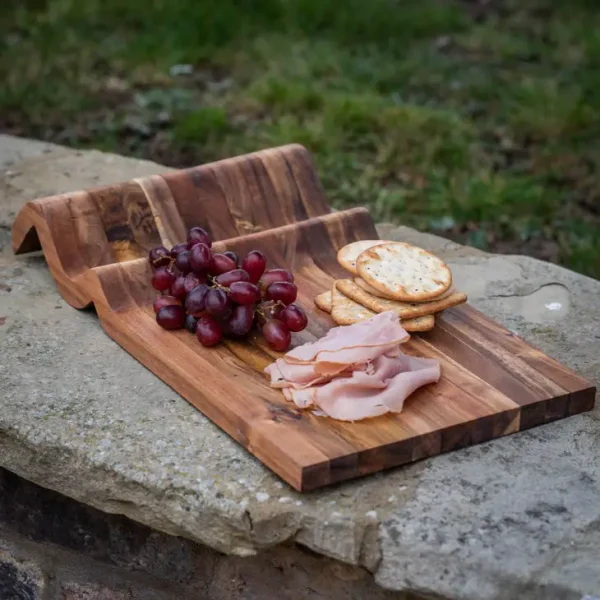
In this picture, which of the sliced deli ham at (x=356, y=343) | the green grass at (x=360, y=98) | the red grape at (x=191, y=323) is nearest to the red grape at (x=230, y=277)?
the red grape at (x=191, y=323)

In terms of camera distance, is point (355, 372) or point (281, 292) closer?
point (355, 372)

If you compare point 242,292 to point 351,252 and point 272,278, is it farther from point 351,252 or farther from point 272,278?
point 351,252

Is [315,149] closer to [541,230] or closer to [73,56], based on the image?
[541,230]

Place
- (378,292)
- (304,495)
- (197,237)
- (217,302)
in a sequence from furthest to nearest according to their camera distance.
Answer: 1. (197,237)
2. (378,292)
3. (217,302)
4. (304,495)

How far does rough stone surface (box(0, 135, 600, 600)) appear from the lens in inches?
70.5

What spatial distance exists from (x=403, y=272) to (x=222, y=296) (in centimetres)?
41

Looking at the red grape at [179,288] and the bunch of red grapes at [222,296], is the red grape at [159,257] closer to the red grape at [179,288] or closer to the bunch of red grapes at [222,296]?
the bunch of red grapes at [222,296]

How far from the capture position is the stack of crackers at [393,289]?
7.58 feet

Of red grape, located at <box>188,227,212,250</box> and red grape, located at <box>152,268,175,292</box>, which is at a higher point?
red grape, located at <box>188,227,212,250</box>

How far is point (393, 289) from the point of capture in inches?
90.6

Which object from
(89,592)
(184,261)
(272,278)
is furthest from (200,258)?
(89,592)

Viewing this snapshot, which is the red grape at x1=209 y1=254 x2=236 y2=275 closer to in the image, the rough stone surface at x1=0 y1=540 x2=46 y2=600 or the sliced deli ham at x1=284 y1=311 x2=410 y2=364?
the sliced deli ham at x1=284 y1=311 x2=410 y2=364

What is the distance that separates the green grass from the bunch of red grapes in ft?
6.28

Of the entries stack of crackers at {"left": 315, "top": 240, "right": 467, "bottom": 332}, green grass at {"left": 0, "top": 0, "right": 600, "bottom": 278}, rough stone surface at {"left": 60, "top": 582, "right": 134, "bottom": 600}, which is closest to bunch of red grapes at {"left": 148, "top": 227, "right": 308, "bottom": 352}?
stack of crackers at {"left": 315, "top": 240, "right": 467, "bottom": 332}
